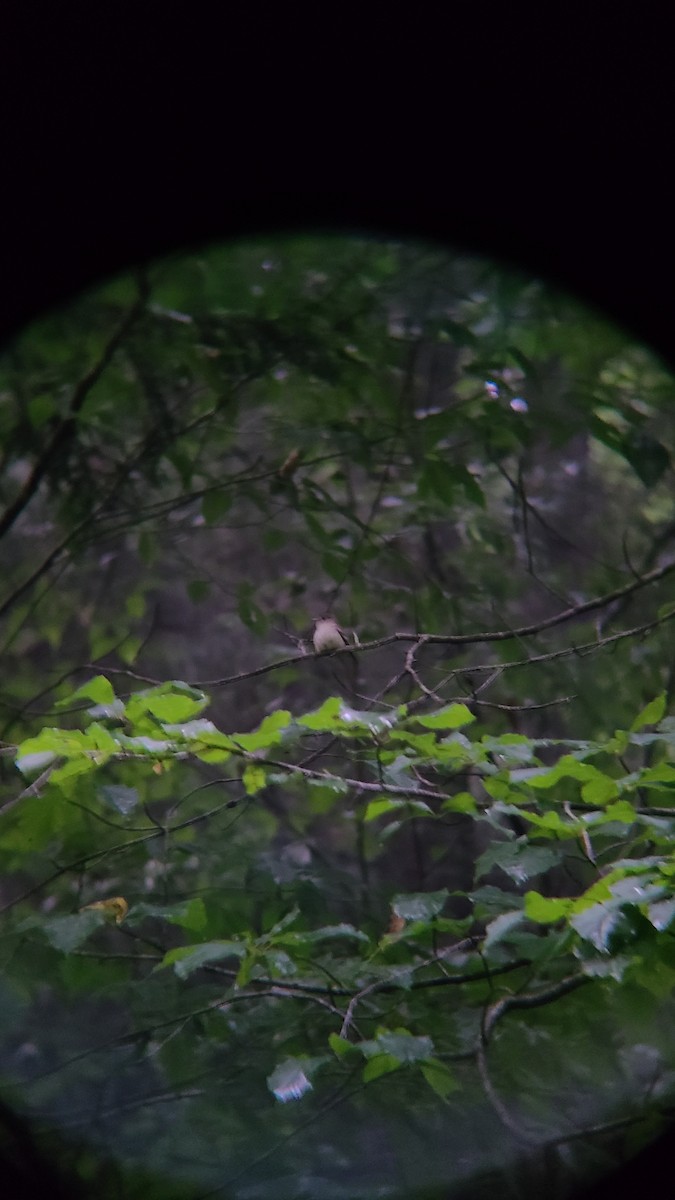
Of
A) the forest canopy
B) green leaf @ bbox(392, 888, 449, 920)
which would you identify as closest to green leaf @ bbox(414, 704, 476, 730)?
the forest canopy

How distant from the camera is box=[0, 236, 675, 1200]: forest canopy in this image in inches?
50.1

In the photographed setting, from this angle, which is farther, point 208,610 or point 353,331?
point 208,610

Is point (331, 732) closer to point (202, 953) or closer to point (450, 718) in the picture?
point (450, 718)

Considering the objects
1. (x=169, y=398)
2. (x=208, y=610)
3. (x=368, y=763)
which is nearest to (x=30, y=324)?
(x=169, y=398)

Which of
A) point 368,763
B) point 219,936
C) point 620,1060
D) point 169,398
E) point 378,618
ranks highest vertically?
point 169,398

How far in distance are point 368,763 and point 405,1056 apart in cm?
39

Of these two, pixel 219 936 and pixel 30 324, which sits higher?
pixel 30 324

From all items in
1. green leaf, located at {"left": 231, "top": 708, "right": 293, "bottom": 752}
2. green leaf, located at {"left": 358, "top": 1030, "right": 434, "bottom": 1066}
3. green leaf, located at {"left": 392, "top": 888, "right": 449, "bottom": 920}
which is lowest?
green leaf, located at {"left": 358, "top": 1030, "right": 434, "bottom": 1066}

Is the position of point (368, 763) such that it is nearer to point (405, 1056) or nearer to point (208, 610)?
point (405, 1056)

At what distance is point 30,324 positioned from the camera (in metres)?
1.30

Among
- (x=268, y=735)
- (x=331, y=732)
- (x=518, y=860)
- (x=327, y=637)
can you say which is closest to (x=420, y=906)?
(x=518, y=860)

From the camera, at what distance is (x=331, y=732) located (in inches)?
48.5

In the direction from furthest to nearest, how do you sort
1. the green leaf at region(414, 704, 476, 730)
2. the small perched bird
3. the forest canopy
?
the small perched bird, the forest canopy, the green leaf at region(414, 704, 476, 730)

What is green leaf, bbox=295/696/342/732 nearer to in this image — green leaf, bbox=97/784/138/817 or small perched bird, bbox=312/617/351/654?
green leaf, bbox=97/784/138/817
